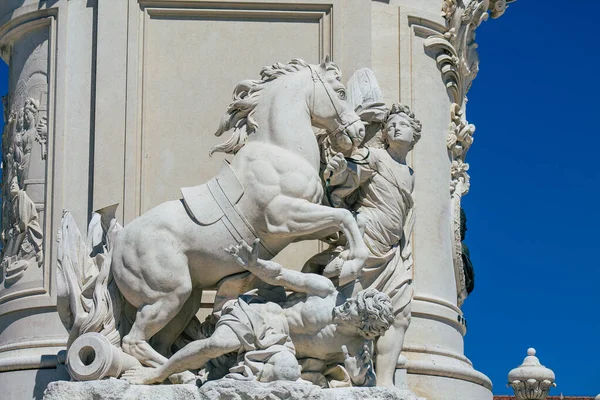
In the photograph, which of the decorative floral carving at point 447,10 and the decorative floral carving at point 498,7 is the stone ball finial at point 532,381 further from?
the decorative floral carving at point 447,10

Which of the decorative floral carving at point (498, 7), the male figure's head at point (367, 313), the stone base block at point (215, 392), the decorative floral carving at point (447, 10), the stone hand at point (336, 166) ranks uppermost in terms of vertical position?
the decorative floral carving at point (498, 7)

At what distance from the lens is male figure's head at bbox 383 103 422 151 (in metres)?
16.0

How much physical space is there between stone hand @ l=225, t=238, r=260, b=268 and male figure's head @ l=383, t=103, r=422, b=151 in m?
1.93

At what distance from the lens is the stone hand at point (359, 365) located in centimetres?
1485

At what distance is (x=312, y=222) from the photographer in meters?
15.0

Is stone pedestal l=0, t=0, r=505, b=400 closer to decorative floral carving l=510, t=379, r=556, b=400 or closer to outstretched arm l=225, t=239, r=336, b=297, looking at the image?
outstretched arm l=225, t=239, r=336, b=297

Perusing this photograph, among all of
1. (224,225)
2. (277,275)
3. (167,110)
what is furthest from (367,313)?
(167,110)

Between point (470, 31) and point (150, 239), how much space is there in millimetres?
5202

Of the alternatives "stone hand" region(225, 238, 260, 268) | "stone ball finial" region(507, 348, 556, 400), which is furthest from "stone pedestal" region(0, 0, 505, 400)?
"stone ball finial" region(507, 348, 556, 400)

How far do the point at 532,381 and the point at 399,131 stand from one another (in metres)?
7.13

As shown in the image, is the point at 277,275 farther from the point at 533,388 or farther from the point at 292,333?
the point at 533,388

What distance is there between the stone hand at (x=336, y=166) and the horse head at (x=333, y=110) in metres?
0.21

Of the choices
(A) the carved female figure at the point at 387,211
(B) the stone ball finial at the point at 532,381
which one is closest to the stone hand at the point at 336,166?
(A) the carved female figure at the point at 387,211

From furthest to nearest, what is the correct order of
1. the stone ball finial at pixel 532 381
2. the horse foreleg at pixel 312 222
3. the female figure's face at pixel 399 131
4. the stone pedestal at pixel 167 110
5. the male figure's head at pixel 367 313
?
the stone ball finial at pixel 532 381
the stone pedestal at pixel 167 110
the female figure's face at pixel 399 131
the horse foreleg at pixel 312 222
the male figure's head at pixel 367 313
